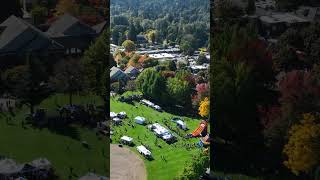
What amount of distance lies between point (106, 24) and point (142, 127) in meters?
1.55

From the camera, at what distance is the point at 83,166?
7156 millimetres

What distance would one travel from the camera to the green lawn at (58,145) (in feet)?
23.1

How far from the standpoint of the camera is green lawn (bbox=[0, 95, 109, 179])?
7.03 metres

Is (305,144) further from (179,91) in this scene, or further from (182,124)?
(179,91)

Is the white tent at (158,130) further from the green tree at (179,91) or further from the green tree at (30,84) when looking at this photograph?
the green tree at (30,84)

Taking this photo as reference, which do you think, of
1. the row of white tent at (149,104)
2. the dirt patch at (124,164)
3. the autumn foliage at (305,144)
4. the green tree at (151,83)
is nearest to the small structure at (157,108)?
the row of white tent at (149,104)

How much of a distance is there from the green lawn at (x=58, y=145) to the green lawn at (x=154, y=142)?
1.62 ft

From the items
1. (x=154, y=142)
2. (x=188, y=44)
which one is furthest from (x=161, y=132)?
(x=188, y=44)

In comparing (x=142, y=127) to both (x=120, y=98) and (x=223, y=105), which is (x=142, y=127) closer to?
(x=120, y=98)

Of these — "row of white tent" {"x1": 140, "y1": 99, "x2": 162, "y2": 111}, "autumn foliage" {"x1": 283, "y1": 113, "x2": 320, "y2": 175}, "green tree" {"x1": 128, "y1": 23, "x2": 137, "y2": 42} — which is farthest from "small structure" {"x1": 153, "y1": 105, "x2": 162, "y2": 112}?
"autumn foliage" {"x1": 283, "y1": 113, "x2": 320, "y2": 175}

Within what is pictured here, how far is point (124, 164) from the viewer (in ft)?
24.9

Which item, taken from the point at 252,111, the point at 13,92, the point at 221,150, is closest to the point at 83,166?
the point at 13,92

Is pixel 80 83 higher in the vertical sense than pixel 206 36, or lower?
→ lower

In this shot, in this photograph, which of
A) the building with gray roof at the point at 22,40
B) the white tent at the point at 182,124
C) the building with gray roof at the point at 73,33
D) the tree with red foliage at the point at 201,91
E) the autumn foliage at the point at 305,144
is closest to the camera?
the autumn foliage at the point at 305,144
